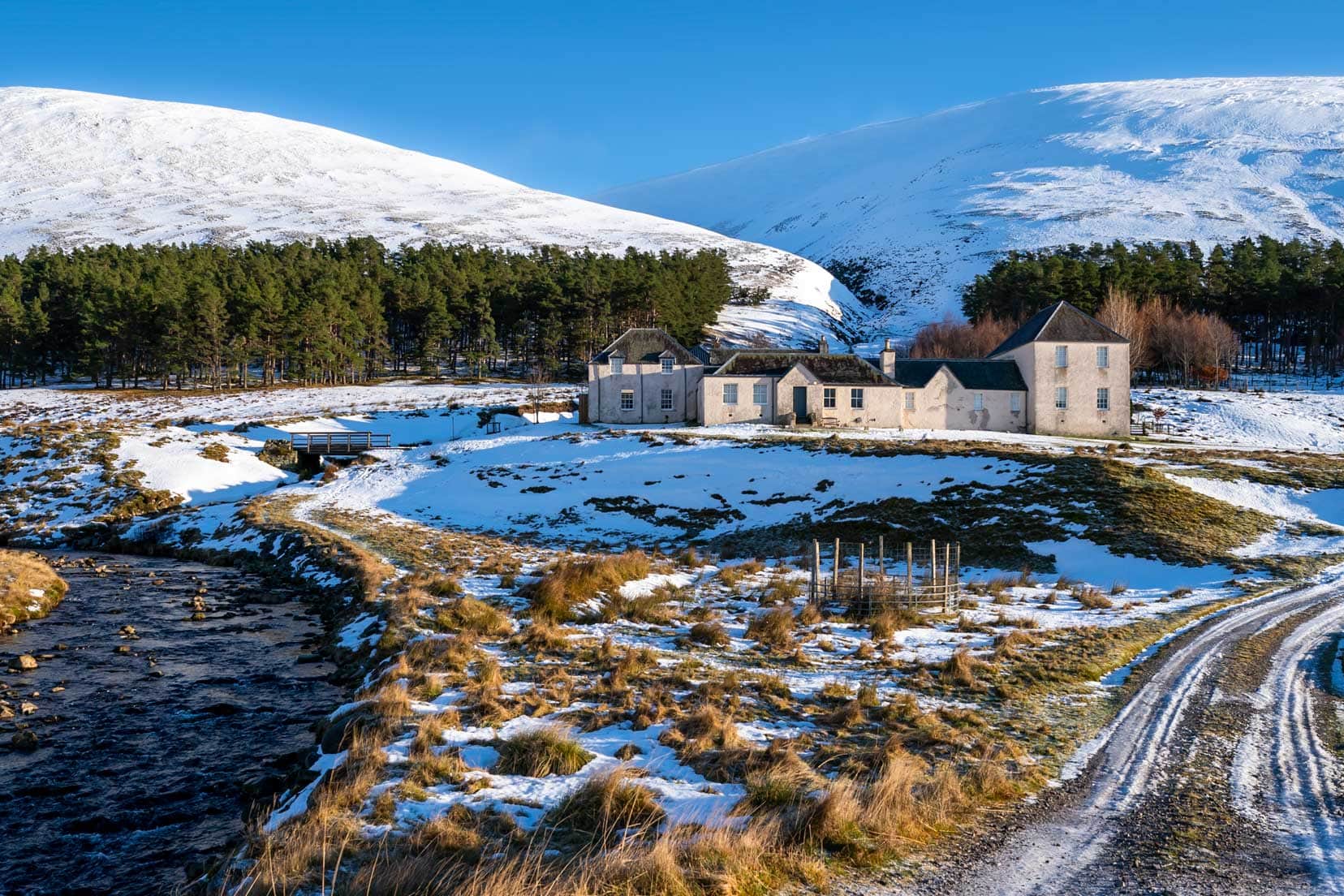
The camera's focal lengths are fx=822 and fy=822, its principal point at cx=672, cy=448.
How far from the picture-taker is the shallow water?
361 inches

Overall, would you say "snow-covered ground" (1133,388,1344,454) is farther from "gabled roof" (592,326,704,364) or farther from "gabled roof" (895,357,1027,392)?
"gabled roof" (592,326,704,364)

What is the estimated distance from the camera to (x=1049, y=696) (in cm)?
1323

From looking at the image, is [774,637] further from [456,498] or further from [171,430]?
[171,430]

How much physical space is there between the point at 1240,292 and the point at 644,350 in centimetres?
7199

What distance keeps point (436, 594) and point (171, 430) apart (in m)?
40.0

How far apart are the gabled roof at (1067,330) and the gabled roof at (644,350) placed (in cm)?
2256

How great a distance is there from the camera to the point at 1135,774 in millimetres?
9828

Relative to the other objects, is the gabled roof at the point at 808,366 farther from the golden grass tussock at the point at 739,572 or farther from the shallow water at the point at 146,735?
the shallow water at the point at 146,735

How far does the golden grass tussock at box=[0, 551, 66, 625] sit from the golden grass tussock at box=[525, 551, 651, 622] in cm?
1205

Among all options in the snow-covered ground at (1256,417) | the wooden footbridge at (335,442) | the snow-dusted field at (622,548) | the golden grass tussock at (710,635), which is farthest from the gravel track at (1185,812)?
the snow-covered ground at (1256,417)

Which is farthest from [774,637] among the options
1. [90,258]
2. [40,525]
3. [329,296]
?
[90,258]

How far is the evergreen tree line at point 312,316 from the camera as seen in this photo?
76.1 meters

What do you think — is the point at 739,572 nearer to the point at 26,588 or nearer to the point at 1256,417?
the point at 26,588

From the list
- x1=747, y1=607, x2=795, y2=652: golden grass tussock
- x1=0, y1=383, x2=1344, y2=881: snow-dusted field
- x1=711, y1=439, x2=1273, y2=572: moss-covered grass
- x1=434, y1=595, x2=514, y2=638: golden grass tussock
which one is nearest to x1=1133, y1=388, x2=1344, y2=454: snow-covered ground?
x1=0, y1=383, x2=1344, y2=881: snow-dusted field
